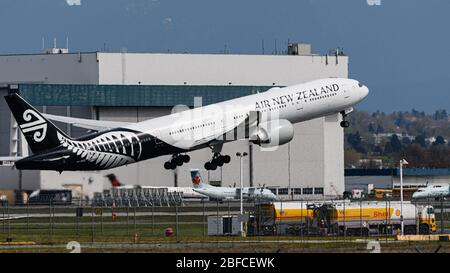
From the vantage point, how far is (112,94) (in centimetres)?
18250

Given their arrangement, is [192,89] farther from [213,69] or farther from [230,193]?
[230,193]

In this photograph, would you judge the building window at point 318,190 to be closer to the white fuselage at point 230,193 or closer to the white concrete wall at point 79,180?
the white fuselage at point 230,193

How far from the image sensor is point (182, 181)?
6447 inches

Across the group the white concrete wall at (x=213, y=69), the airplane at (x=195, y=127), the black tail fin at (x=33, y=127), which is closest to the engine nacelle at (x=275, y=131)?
the airplane at (x=195, y=127)

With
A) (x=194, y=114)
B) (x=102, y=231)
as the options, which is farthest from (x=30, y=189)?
(x=194, y=114)

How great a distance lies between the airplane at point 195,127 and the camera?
347 ft

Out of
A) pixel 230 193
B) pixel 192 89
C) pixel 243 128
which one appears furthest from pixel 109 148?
pixel 192 89

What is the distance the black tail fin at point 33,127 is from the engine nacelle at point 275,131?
23305 millimetres

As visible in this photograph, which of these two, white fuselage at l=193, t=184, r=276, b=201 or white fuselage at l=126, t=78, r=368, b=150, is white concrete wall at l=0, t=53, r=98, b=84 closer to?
white fuselage at l=193, t=184, r=276, b=201

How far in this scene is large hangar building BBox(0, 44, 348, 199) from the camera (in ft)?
599

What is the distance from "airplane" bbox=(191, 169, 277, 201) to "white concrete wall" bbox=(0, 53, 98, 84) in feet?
110

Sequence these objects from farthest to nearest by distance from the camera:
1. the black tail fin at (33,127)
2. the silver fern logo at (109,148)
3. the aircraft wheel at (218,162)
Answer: the aircraft wheel at (218,162), the black tail fin at (33,127), the silver fern logo at (109,148)

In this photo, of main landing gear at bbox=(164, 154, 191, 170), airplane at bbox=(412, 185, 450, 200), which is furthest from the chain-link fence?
airplane at bbox=(412, 185, 450, 200)
